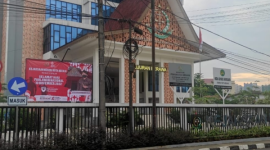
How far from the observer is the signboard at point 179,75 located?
52.4 feet

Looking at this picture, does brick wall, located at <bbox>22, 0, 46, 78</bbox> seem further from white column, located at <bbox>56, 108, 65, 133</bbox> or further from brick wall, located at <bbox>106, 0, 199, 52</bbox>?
white column, located at <bbox>56, 108, 65, 133</bbox>

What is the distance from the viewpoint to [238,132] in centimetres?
1288

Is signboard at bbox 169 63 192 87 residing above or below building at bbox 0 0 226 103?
below

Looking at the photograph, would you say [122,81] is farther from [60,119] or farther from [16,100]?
[16,100]

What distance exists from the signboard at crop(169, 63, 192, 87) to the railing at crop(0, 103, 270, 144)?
3.59 m

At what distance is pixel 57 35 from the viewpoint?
98.2 ft

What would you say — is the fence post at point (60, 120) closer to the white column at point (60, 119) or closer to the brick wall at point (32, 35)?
the white column at point (60, 119)

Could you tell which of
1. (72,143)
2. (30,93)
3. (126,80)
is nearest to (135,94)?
(126,80)

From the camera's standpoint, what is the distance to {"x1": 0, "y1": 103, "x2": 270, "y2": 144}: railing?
28.5ft

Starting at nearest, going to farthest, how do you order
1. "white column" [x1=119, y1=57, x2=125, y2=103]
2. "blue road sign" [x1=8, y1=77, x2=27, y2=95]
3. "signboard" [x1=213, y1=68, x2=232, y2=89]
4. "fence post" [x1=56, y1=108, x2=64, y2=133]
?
"blue road sign" [x1=8, y1=77, x2=27, y2=95] → "fence post" [x1=56, y1=108, x2=64, y2=133] → "signboard" [x1=213, y1=68, x2=232, y2=89] → "white column" [x1=119, y1=57, x2=125, y2=103]

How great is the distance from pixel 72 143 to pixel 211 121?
6.65m

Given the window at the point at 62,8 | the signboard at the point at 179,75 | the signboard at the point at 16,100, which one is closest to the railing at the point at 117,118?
the signboard at the point at 16,100

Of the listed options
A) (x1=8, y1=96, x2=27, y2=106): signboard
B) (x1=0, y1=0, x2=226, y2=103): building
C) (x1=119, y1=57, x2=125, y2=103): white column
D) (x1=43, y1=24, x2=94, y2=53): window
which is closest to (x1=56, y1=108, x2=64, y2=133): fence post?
(x1=8, y1=96, x2=27, y2=106): signboard

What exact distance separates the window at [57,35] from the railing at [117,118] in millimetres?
20966
